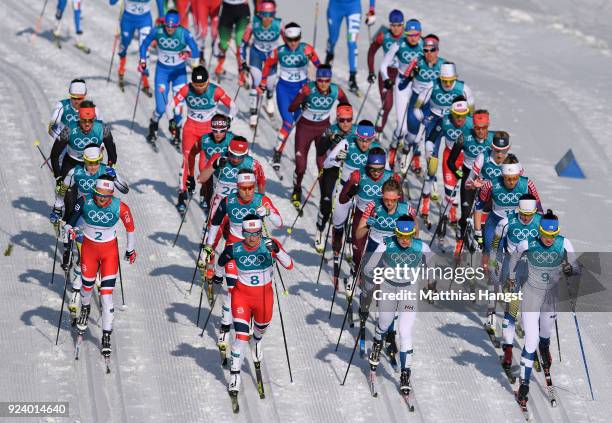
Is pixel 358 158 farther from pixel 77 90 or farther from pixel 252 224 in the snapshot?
pixel 77 90

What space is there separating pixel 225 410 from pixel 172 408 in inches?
24.6

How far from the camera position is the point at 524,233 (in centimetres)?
1688

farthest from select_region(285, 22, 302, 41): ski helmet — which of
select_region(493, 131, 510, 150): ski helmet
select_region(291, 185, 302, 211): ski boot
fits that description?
select_region(493, 131, 510, 150): ski helmet

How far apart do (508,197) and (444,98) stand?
3.49m

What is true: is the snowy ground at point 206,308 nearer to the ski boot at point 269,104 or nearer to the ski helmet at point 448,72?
the ski boot at point 269,104

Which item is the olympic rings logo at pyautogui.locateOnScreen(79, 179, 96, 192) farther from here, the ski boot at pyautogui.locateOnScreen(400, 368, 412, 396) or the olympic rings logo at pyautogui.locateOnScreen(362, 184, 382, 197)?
the ski boot at pyautogui.locateOnScreen(400, 368, 412, 396)

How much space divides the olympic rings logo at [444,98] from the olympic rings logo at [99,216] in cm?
649

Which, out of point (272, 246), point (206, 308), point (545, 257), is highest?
point (272, 246)

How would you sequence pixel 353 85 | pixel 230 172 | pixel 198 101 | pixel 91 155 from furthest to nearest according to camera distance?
pixel 353 85 < pixel 198 101 < pixel 230 172 < pixel 91 155

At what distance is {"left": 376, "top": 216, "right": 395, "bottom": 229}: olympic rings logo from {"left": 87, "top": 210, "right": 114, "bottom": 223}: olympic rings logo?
3.32m

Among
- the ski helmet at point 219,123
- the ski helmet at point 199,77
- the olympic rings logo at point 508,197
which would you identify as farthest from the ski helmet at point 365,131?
the ski helmet at point 199,77

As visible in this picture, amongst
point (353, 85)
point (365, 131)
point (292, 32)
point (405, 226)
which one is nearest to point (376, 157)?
point (365, 131)

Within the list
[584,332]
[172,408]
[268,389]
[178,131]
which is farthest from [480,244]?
[178,131]

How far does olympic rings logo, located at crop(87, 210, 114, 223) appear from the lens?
16.7m
